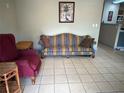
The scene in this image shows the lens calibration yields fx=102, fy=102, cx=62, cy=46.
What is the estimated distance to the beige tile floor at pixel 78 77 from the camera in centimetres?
212

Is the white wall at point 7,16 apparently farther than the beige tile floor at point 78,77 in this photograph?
Yes

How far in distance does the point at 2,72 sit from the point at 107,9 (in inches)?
303

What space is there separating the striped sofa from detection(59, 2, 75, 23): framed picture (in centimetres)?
58

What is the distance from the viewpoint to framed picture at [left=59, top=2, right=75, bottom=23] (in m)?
3.96

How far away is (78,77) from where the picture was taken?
8.39 ft

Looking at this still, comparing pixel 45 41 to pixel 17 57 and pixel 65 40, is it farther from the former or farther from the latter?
pixel 17 57

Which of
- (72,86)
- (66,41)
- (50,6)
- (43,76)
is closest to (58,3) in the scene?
(50,6)

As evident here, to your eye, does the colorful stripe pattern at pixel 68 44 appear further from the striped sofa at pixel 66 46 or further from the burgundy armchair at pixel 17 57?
the burgundy armchair at pixel 17 57

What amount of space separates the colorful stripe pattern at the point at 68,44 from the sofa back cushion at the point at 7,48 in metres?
1.46

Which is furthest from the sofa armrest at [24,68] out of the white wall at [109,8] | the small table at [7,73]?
the white wall at [109,8]

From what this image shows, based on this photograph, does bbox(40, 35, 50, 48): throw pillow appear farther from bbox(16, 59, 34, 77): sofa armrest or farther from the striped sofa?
bbox(16, 59, 34, 77): sofa armrest

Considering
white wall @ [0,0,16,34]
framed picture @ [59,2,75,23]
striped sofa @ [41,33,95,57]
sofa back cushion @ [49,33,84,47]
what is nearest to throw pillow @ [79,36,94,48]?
striped sofa @ [41,33,95,57]

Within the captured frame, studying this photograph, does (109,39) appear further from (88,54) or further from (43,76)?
(43,76)

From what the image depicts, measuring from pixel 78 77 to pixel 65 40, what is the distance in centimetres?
184
